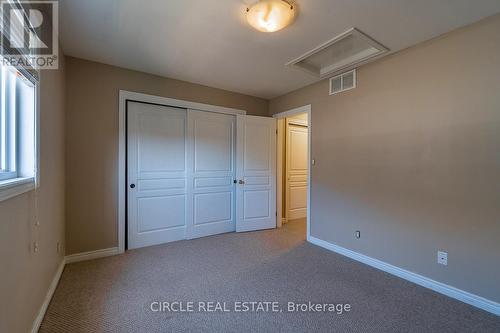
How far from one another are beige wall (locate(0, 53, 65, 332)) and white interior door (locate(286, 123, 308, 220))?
12.1ft

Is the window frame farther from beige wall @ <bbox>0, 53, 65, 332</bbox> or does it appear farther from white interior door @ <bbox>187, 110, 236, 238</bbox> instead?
white interior door @ <bbox>187, 110, 236, 238</bbox>

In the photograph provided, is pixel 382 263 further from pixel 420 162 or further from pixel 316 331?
pixel 316 331

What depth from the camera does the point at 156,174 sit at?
338cm

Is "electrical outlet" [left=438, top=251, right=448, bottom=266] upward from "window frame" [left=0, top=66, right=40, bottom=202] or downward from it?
downward

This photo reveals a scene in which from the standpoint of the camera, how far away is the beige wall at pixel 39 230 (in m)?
1.22

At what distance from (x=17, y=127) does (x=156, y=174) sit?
185 cm

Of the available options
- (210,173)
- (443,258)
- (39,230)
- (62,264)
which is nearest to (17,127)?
(39,230)

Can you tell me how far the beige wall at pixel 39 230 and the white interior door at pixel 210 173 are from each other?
1.61m

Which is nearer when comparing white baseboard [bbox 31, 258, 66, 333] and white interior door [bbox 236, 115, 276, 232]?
white baseboard [bbox 31, 258, 66, 333]

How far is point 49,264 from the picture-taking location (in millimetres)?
2055

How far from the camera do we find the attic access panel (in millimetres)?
2372

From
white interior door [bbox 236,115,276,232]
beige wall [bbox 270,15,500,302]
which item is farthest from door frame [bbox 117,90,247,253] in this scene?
beige wall [bbox 270,15,500,302]

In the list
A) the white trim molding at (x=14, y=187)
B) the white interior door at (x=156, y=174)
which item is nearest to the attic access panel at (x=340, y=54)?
the white interior door at (x=156, y=174)

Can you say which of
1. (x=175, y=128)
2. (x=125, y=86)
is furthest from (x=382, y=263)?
(x=125, y=86)
